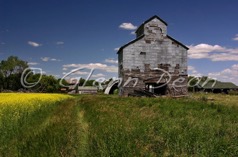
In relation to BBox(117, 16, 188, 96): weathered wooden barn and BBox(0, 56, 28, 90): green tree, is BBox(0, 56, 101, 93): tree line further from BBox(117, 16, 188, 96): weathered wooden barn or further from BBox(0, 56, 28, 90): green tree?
BBox(117, 16, 188, 96): weathered wooden barn

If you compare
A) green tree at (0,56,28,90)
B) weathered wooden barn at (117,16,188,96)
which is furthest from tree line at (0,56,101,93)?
weathered wooden barn at (117,16,188,96)

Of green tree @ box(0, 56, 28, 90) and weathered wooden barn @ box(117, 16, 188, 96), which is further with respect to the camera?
green tree @ box(0, 56, 28, 90)

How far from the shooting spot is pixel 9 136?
30.4 ft

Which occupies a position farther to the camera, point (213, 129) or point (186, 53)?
point (186, 53)

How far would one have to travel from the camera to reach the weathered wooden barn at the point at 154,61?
1345 inches

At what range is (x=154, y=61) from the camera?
1356 inches

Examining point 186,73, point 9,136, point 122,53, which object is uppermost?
point 122,53

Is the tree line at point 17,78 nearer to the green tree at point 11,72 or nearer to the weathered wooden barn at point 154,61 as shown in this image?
Answer: the green tree at point 11,72

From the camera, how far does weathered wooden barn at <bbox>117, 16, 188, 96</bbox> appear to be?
112ft

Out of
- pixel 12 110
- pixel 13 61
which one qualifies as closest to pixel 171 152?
pixel 12 110

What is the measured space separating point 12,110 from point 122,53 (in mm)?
22696

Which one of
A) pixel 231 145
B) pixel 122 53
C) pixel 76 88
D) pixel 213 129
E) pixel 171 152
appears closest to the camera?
pixel 171 152

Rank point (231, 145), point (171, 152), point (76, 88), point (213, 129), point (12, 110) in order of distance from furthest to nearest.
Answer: point (76, 88) < point (12, 110) < point (213, 129) < point (231, 145) < point (171, 152)

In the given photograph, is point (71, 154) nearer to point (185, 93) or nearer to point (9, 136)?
point (9, 136)
